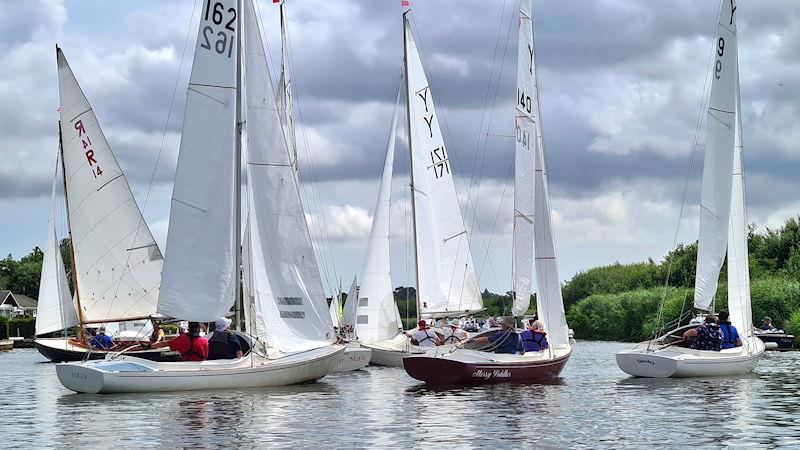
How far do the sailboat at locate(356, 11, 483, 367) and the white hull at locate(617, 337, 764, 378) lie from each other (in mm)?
10892

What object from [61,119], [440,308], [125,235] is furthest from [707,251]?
[61,119]

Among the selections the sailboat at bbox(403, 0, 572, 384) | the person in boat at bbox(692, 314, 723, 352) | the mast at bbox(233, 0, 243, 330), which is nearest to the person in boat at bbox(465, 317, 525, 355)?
the sailboat at bbox(403, 0, 572, 384)

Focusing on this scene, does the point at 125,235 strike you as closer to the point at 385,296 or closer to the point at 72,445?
the point at 385,296

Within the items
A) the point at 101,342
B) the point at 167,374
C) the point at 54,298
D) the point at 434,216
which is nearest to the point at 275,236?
the point at 167,374

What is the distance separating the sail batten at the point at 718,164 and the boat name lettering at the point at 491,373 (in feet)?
26.8

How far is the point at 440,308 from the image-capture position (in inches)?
1820

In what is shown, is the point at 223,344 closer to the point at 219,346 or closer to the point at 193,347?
the point at 219,346

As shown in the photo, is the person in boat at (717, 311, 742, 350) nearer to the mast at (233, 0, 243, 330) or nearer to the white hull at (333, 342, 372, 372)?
the white hull at (333, 342, 372, 372)

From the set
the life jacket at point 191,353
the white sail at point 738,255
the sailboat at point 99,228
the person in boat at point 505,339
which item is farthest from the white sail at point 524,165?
the sailboat at point 99,228

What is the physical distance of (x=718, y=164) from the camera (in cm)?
3894

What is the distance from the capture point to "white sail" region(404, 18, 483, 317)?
46812 mm

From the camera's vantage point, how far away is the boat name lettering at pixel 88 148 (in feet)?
160

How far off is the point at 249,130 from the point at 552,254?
995 centimetres

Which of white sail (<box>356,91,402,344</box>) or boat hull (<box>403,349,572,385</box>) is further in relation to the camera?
white sail (<box>356,91,402,344</box>)
